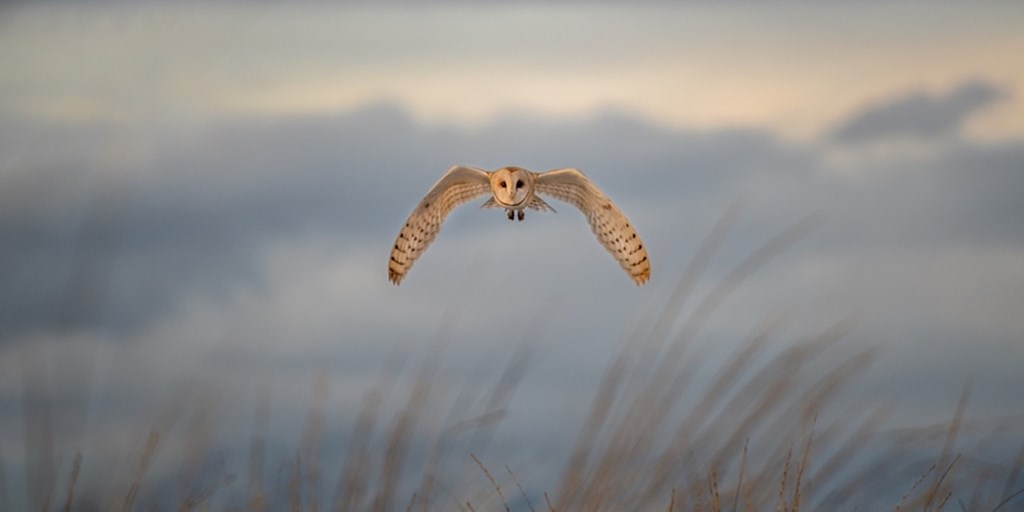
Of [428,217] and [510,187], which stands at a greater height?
[428,217]

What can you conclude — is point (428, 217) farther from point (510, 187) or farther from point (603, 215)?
point (603, 215)

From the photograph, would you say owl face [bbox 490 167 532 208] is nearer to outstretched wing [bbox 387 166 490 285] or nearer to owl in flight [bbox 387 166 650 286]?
owl in flight [bbox 387 166 650 286]

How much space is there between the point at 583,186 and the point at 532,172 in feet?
1.75

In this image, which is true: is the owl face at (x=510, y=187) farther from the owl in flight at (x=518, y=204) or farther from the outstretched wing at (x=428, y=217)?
the outstretched wing at (x=428, y=217)

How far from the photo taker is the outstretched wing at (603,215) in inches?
323

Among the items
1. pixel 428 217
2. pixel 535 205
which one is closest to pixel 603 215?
pixel 535 205

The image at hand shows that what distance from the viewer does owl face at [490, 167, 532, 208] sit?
7.89 metres

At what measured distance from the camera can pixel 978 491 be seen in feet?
11.0

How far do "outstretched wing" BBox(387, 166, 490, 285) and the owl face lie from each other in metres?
0.39

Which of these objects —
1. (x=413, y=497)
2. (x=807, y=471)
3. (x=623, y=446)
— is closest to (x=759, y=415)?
(x=807, y=471)

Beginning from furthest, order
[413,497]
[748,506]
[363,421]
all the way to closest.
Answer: [363,421]
[413,497]
[748,506]

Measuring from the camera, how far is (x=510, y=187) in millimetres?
7906

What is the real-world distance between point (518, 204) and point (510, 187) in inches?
5.4

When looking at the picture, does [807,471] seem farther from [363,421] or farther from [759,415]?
[363,421]
